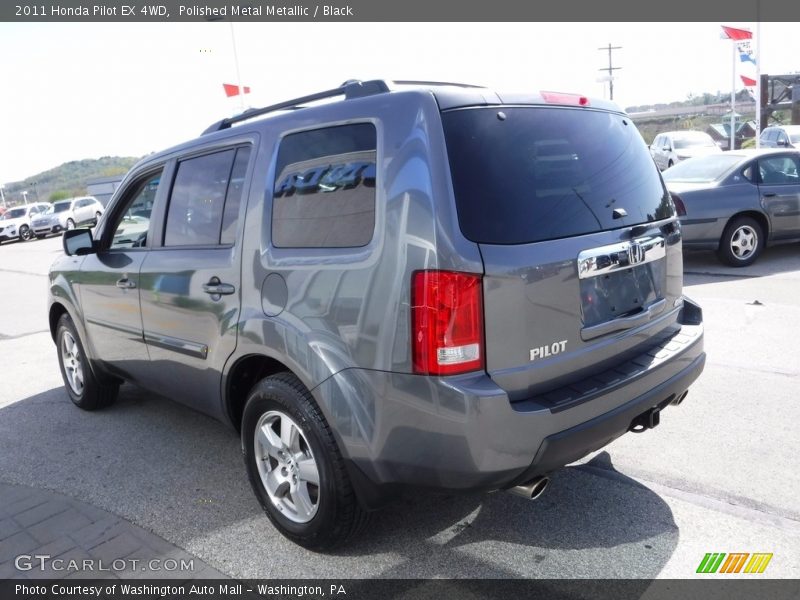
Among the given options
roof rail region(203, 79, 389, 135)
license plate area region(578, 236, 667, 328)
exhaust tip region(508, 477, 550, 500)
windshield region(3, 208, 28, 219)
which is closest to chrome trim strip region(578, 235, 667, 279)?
license plate area region(578, 236, 667, 328)

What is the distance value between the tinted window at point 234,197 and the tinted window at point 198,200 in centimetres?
5

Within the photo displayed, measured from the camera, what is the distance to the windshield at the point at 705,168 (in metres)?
9.30

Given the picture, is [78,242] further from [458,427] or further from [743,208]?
[743,208]

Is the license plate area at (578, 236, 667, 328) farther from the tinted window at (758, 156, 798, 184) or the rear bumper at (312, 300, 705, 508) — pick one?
the tinted window at (758, 156, 798, 184)

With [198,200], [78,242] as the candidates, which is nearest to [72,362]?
[78,242]

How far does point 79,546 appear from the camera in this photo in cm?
326

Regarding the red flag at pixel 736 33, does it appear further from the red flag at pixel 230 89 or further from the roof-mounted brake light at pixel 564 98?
the roof-mounted brake light at pixel 564 98

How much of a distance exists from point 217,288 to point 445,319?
1.46 meters

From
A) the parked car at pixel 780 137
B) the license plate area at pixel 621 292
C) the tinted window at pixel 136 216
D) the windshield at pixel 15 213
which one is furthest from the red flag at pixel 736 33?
the windshield at pixel 15 213

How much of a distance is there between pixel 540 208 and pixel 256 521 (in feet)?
6.83

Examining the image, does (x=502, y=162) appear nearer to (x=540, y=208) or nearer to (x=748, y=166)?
(x=540, y=208)

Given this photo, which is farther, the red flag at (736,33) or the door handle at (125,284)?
the red flag at (736,33)

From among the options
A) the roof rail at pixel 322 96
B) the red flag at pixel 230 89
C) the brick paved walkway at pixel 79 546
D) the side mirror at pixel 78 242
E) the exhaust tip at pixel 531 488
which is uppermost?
the red flag at pixel 230 89

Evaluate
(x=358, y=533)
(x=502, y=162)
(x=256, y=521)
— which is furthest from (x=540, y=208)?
(x=256, y=521)
